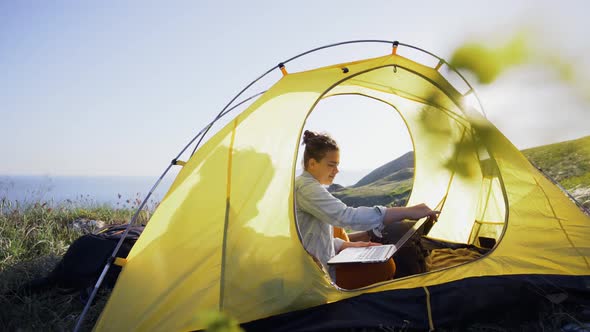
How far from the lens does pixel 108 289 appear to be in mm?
4148

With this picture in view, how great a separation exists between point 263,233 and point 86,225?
14.0 ft

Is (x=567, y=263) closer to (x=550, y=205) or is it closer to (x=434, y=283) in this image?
(x=550, y=205)

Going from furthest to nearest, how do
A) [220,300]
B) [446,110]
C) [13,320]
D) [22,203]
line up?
[22,203] < [446,110] < [13,320] < [220,300]

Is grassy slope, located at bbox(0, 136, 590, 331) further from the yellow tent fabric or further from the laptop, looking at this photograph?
the laptop

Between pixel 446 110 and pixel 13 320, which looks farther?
pixel 446 110

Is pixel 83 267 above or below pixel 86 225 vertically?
above

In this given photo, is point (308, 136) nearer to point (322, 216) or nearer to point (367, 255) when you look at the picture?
point (322, 216)

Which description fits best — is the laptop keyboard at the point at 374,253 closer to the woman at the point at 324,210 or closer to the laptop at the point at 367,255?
the laptop at the point at 367,255

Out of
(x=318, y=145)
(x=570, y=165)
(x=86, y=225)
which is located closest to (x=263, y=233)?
(x=318, y=145)

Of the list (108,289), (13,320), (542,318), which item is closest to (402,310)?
(542,318)

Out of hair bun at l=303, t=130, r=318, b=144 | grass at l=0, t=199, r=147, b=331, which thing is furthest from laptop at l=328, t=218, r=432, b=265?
grass at l=0, t=199, r=147, b=331

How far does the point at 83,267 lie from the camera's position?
404 cm

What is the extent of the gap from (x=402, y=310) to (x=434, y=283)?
1.10ft

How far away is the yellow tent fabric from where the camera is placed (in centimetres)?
312
